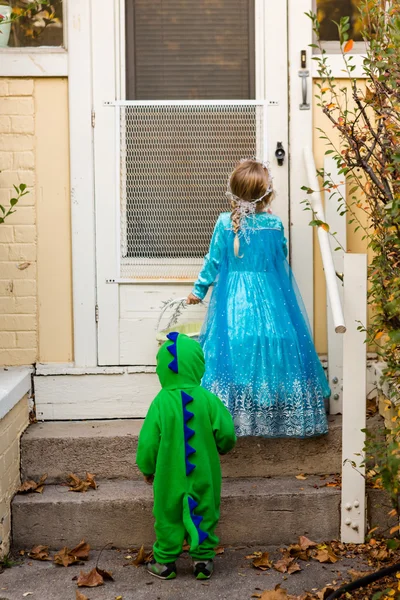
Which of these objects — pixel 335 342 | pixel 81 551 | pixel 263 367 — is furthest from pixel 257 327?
pixel 81 551

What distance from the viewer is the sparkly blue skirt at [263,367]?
15.0 ft

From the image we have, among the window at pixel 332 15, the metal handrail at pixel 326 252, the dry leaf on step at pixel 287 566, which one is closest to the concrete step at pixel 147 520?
the dry leaf on step at pixel 287 566

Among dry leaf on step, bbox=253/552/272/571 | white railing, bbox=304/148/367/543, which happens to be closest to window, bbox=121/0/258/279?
white railing, bbox=304/148/367/543

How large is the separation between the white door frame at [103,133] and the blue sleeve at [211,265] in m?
0.56

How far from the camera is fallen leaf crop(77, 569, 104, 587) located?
3.97m

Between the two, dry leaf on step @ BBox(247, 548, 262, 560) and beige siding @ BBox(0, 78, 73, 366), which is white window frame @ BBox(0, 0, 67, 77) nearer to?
beige siding @ BBox(0, 78, 73, 366)

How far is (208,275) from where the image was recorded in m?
4.81

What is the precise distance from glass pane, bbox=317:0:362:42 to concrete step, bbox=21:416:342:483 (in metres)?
2.27

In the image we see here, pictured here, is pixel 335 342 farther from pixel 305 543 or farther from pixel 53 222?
pixel 53 222

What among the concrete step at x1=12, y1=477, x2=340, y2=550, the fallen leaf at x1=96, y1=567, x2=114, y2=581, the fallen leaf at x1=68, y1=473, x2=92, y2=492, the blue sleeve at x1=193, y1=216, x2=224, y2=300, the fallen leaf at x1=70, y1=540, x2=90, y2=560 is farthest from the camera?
the blue sleeve at x1=193, y1=216, x2=224, y2=300

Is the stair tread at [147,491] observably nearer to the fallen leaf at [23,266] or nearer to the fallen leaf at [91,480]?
the fallen leaf at [91,480]

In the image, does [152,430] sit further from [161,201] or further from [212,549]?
[161,201]

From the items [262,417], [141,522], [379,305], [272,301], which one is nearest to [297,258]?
[272,301]

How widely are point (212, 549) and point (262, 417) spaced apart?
0.80 m
